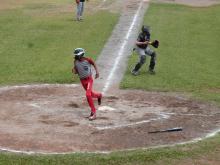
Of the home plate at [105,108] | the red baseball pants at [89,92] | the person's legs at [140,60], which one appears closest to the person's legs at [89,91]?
the red baseball pants at [89,92]

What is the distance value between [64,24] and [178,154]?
2045 centimetres

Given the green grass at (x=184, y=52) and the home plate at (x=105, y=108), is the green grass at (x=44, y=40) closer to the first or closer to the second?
the green grass at (x=184, y=52)

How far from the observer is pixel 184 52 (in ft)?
83.0

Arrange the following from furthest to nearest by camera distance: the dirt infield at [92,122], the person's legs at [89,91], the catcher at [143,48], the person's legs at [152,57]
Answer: the person's legs at [152,57], the catcher at [143,48], the person's legs at [89,91], the dirt infield at [92,122]

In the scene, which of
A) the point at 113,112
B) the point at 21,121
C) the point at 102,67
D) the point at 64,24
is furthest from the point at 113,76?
the point at 64,24

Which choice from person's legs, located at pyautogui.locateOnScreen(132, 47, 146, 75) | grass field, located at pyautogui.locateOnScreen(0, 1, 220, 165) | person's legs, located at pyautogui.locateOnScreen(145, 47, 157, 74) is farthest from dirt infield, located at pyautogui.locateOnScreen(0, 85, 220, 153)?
person's legs, located at pyautogui.locateOnScreen(145, 47, 157, 74)

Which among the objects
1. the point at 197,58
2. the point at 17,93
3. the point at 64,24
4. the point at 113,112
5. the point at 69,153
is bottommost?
the point at 64,24

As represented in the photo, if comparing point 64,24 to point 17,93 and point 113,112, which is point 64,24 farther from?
point 113,112

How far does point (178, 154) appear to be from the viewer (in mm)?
12023

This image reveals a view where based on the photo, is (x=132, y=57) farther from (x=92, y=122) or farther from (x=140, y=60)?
(x=92, y=122)

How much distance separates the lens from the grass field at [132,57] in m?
11.9

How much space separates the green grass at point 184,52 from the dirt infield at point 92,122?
1.57m

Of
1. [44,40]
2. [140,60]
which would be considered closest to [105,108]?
[140,60]

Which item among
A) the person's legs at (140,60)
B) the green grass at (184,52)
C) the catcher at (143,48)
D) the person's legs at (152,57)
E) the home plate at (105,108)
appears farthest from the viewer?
the person's legs at (152,57)
